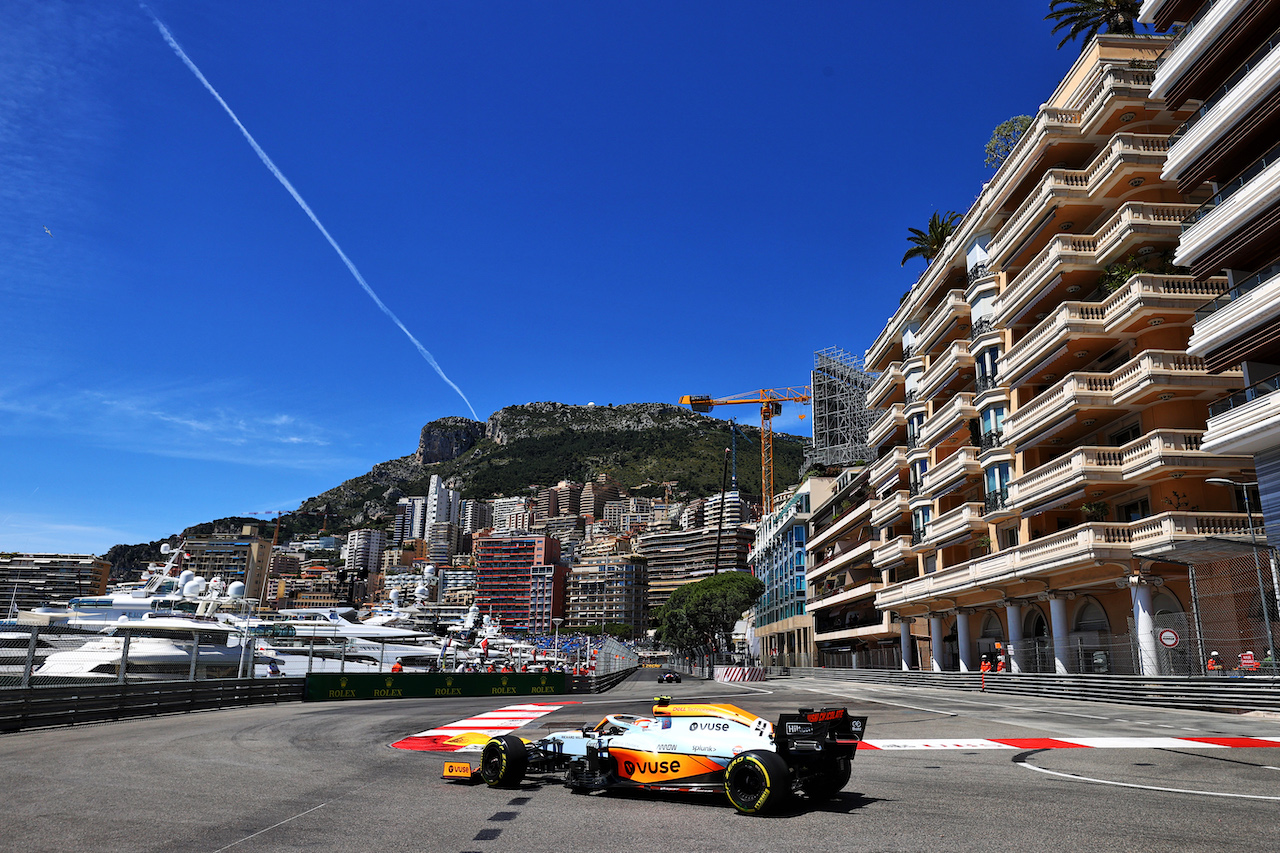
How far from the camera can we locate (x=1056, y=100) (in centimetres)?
4041

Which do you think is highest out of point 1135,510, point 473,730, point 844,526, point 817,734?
point 844,526

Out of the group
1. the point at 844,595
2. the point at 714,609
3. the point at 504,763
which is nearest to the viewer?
the point at 504,763

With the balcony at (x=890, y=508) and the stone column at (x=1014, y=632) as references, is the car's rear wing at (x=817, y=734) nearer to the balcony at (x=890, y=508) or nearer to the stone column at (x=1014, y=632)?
the stone column at (x=1014, y=632)

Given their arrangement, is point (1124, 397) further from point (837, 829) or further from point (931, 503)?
point (837, 829)

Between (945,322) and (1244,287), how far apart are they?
24079mm

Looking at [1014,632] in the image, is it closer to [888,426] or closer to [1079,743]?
[888,426]

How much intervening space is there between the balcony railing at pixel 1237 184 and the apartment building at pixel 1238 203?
3 centimetres

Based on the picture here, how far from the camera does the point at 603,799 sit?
10.9 m

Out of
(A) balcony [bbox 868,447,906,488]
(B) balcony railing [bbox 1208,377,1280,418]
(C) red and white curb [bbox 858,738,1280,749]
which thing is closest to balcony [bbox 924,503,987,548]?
(A) balcony [bbox 868,447,906,488]

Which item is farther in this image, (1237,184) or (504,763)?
(1237,184)

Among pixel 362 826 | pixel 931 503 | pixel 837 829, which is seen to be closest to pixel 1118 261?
pixel 931 503

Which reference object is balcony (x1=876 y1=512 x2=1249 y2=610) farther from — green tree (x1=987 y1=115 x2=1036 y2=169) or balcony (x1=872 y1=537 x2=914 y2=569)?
green tree (x1=987 y1=115 x2=1036 y2=169)

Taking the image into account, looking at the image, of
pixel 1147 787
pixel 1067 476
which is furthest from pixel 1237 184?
pixel 1147 787

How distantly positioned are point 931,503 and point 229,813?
46.9 metres
